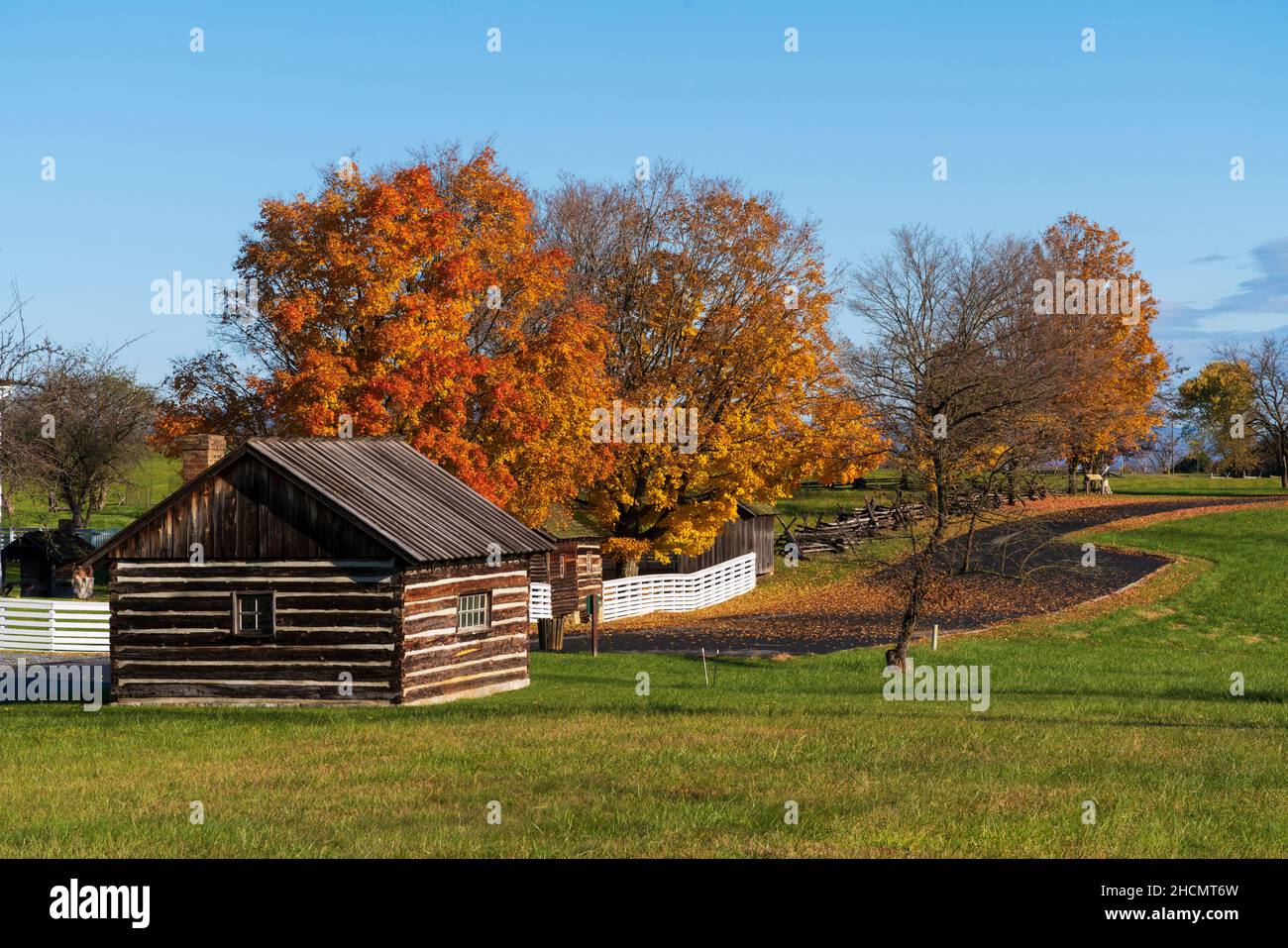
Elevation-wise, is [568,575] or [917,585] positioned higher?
[917,585]

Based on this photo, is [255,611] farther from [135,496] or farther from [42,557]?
[135,496]

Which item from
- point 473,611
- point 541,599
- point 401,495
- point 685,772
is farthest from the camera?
point 541,599

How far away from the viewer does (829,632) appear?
38.8 meters

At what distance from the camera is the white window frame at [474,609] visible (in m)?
26.5

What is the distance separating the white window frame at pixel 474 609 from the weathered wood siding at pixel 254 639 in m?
2.16

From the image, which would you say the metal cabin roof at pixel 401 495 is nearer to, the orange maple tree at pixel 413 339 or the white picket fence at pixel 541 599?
the orange maple tree at pixel 413 339

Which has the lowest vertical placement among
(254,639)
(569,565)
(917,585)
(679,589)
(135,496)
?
(679,589)

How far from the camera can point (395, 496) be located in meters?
26.5

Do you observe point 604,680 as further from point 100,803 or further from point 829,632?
point 100,803

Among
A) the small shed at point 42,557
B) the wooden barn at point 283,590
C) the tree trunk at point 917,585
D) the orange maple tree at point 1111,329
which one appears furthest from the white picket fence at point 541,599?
the orange maple tree at point 1111,329

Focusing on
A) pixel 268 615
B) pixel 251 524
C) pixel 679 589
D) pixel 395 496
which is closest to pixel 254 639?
pixel 268 615

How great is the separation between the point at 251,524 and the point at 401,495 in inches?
124

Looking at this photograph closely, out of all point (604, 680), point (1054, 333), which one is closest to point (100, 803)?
point (604, 680)

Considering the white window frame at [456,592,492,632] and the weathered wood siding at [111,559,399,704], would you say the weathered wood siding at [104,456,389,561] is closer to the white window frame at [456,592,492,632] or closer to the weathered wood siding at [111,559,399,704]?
the weathered wood siding at [111,559,399,704]
